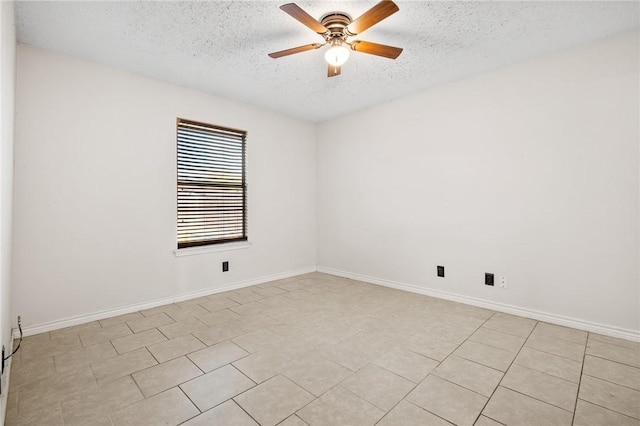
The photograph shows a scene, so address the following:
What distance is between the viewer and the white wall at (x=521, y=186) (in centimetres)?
243

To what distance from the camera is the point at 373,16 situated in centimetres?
188

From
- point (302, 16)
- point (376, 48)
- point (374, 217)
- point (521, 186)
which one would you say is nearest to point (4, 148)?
point (302, 16)

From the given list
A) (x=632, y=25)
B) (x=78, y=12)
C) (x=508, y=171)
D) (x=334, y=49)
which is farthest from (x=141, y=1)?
(x=632, y=25)

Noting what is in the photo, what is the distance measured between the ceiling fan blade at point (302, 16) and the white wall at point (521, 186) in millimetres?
1941

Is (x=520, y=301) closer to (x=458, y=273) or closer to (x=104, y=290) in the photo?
(x=458, y=273)

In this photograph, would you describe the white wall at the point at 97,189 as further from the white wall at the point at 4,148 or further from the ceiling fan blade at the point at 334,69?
the ceiling fan blade at the point at 334,69

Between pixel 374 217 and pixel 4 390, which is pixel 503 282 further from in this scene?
pixel 4 390

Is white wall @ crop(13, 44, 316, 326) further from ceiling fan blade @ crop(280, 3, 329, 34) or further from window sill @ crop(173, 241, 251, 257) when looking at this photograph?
ceiling fan blade @ crop(280, 3, 329, 34)

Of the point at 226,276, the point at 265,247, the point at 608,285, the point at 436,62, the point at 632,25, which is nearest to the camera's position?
the point at 632,25

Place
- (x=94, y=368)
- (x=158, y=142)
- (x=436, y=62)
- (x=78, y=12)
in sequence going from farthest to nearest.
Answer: (x=158, y=142) → (x=436, y=62) → (x=78, y=12) → (x=94, y=368)

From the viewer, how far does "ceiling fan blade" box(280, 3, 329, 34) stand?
1721 mm

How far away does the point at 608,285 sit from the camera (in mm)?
2471

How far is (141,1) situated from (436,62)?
95.7 inches

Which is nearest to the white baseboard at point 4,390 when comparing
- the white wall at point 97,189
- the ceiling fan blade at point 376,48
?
the white wall at point 97,189
